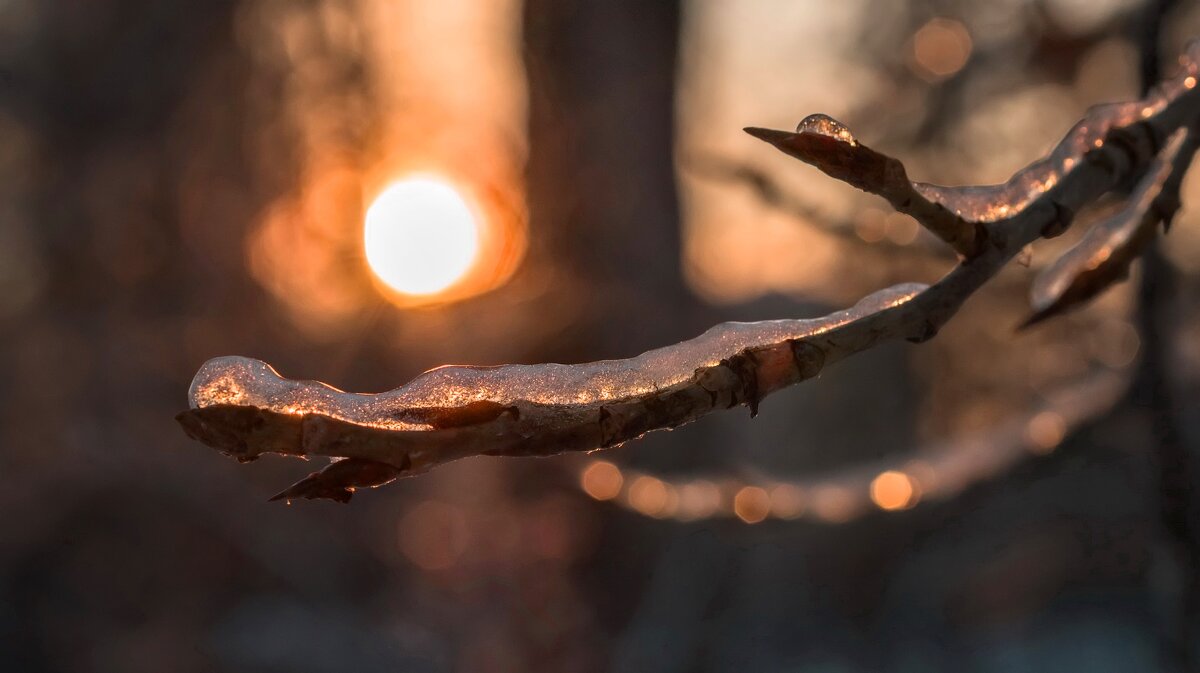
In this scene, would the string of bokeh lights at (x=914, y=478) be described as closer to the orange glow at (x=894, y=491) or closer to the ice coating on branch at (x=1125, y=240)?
the orange glow at (x=894, y=491)

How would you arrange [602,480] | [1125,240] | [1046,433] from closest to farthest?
[1125,240] → [1046,433] → [602,480]

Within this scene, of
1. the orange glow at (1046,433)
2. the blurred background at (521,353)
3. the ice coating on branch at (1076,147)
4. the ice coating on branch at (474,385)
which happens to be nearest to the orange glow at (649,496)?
the blurred background at (521,353)

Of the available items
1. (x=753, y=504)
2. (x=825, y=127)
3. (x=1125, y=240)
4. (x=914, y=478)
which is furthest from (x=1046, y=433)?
(x=825, y=127)

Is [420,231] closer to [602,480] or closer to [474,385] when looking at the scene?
[602,480]

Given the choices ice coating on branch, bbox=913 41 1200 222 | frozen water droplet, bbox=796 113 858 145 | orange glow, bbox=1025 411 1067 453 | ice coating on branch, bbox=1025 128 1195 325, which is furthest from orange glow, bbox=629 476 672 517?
frozen water droplet, bbox=796 113 858 145

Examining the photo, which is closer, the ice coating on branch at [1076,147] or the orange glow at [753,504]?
the ice coating on branch at [1076,147]

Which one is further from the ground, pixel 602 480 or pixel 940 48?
pixel 940 48

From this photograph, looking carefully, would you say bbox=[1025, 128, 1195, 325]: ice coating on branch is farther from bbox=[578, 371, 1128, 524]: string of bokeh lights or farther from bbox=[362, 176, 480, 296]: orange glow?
bbox=[362, 176, 480, 296]: orange glow
